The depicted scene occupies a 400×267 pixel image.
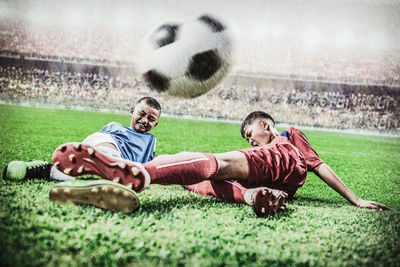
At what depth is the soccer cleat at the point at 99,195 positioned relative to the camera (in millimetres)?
1213

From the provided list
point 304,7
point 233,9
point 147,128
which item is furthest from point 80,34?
point 147,128

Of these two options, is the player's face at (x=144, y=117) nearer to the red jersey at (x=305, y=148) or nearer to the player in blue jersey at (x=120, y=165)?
the player in blue jersey at (x=120, y=165)

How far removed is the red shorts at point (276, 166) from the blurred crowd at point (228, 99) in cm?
1269

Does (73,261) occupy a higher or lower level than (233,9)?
lower

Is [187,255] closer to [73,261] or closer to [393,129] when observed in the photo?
[73,261]

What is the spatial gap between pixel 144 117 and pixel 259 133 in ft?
2.98

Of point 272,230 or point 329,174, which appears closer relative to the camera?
point 272,230

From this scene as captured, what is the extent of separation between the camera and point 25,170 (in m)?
1.80

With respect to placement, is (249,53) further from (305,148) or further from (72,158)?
(72,158)

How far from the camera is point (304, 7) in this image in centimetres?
650

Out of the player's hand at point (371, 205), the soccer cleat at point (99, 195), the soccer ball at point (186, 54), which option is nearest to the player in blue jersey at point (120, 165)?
the soccer cleat at point (99, 195)

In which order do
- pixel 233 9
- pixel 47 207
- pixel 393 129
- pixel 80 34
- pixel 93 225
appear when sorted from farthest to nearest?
pixel 80 34 → pixel 393 129 → pixel 233 9 → pixel 47 207 → pixel 93 225

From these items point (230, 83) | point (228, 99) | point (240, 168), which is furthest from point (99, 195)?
point (230, 83)

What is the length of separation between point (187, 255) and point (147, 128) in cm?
149
